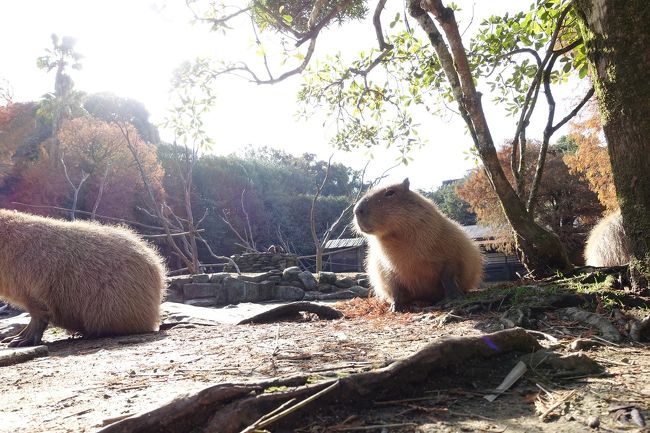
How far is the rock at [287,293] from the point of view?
1010 cm

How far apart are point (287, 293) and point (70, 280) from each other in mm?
6487

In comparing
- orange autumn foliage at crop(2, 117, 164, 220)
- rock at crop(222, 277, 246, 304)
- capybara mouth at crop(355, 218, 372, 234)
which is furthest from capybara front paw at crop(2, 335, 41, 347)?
orange autumn foliage at crop(2, 117, 164, 220)

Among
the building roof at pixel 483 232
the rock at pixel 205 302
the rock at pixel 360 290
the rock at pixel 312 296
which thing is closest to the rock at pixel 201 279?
the rock at pixel 205 302

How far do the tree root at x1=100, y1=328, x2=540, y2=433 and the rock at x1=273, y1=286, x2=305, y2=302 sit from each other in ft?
28.6

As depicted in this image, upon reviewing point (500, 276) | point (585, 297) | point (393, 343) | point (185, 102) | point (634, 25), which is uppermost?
point (185, 102)

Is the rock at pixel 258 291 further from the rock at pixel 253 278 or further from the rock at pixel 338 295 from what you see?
the rock at pixel 338 295

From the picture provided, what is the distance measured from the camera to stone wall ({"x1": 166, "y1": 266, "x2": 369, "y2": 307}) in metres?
10.1

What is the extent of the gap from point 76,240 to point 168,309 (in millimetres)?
1732

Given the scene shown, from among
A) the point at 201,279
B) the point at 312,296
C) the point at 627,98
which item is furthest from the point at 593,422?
the point at 201,279

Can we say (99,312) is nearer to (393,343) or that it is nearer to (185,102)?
(185,102)

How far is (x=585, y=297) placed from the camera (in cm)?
271

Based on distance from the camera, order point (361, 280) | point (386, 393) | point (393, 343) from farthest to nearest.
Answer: point (361, 280), point (393, 343), point (386, 393)

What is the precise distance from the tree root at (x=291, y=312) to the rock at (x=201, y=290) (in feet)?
19.7

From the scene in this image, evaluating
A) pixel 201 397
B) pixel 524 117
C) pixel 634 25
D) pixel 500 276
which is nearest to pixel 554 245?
pixel 524 117
